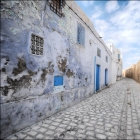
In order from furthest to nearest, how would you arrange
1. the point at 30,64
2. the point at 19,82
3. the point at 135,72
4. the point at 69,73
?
the point at 135,72 < the point at 69,73 < the point at 30,64 < the point at 19,82

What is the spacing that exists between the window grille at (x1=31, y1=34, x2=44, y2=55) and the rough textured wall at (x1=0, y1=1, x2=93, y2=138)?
0.44 feet

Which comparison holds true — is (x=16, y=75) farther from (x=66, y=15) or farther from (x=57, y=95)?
(x=66, y=15)

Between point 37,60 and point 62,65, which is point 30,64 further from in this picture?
point 62,65

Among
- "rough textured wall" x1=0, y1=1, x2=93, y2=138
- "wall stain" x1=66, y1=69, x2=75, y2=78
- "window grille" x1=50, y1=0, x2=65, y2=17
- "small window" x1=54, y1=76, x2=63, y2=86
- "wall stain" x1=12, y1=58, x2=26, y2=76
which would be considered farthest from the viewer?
"wall stain" x1=66, y1=69, x2=75, y2=78

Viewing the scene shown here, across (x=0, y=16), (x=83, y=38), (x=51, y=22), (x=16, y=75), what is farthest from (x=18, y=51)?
(x=83, y=38)

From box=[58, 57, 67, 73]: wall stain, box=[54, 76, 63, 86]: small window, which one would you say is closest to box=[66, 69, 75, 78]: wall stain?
box=[58, 57, 67, 73]: wall stain

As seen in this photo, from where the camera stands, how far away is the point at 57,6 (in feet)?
14.5

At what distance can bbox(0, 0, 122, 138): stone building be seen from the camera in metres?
2.73

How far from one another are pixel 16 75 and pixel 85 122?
2.51 meters

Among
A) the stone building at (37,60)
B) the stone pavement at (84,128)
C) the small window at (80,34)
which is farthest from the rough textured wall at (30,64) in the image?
the small window at (80,34)

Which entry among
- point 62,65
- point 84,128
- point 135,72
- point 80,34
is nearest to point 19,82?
point 62,65

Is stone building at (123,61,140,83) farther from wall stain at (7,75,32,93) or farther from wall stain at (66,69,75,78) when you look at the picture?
wall stain at (7,75,32,93)

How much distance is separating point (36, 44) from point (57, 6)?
6.57 ft

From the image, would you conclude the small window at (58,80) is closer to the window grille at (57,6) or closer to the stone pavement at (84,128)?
the stone pavement at (84,128)
